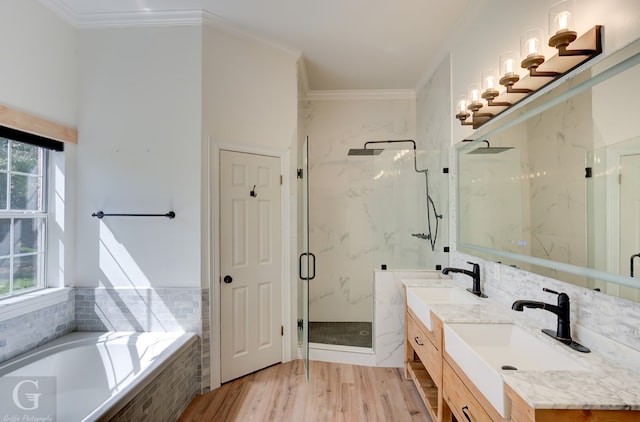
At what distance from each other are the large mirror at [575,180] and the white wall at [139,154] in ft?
7.10

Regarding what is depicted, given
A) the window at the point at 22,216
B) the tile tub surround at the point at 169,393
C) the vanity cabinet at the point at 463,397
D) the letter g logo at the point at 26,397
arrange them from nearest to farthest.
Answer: the vanity cabinet at the point at 463,397, the tile tub surround at the point at 169,393, the letter g logo at the point at 26,397, the window at the point at 22,216

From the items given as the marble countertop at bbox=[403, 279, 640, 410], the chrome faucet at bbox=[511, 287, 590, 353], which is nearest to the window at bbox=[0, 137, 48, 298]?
the marble countertop at bbox=[403, 279, 640, 410]

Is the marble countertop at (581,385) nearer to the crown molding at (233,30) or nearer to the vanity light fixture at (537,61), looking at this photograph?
the vanity light fixture at (537,61)

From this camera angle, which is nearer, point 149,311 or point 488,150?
point 488,150

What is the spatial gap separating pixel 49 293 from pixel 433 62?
12.6 ft

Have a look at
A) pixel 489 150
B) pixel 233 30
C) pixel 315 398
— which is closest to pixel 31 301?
pixel 315 398

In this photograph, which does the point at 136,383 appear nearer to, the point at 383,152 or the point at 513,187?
the point at 513,187

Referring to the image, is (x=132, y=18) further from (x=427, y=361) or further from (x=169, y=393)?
(x=427, y=361)

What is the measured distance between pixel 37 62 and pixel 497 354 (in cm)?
341

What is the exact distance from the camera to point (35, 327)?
7.24ft

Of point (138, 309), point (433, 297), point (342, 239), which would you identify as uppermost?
point (342, 239)

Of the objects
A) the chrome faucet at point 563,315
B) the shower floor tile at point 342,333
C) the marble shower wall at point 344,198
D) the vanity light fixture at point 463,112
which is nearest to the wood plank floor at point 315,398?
the shower floor tile at point 342,333

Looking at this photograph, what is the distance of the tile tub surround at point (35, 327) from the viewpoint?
78.9 inches

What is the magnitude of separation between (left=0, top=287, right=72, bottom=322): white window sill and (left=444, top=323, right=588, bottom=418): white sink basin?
264cm
